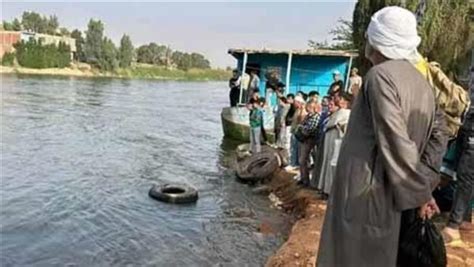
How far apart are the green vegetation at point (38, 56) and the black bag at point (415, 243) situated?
76.1 m

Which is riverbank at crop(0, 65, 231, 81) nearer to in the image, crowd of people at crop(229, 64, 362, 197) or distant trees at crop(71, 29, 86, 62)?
distant trees at crop(71, 29, 86, 62)

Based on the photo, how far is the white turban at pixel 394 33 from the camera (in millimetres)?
2736

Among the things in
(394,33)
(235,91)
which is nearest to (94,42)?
(235,91)

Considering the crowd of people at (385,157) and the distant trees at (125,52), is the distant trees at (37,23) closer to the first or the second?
the distant trees at (125,52)

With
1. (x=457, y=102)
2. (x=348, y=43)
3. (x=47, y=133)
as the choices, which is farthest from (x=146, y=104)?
(x=457, y=102)

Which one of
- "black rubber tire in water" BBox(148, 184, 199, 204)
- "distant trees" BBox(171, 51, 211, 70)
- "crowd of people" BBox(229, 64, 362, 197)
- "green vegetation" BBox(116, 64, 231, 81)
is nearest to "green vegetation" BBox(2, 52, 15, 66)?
"green vegetation" BBox(116, 64, 231, 81)

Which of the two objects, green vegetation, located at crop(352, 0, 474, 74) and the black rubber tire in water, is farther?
green vegetation, located at crop(352, 0, 474, 74)

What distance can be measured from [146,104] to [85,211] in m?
26.7

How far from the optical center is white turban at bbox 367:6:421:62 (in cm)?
274

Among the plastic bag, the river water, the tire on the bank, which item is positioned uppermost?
the plastic bag

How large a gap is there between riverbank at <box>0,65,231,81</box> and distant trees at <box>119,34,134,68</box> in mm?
1360

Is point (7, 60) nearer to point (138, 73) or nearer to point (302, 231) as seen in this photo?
point (138, 73)

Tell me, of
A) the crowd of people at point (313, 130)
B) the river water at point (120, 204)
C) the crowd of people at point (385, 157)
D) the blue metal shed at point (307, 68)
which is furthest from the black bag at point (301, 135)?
the blue metal shed at point (307, 68)

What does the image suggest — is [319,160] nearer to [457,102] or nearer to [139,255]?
[139,255]
